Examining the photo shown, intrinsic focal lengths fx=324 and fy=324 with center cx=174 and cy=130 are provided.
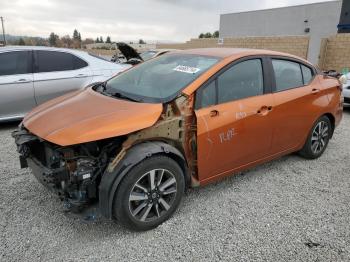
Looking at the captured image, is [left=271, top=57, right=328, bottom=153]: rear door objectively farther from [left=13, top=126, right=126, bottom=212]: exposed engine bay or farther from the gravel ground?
[left=13, top=126, right=126, bottom=212]: exposed engine bay

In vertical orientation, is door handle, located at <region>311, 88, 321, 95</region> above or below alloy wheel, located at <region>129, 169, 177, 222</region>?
above

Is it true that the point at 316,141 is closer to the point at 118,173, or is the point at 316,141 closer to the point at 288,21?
the point at 118,173

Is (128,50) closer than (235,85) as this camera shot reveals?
No

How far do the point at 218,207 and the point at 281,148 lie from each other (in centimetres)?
125

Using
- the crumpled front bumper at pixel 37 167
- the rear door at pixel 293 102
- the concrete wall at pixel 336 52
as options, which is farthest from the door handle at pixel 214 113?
the concrete wall at pixel 336 52

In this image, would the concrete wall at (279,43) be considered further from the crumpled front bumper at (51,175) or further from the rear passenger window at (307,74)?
A: the crumpled front bumper at (51,175)

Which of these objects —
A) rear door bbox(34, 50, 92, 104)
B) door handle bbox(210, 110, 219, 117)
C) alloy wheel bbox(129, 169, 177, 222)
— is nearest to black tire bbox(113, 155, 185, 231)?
alloy wheel bbox(129, 169, 177, 222)

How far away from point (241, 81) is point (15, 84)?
4158 mm

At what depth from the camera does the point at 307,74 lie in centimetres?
444

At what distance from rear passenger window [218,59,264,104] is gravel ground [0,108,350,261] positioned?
3.64ft

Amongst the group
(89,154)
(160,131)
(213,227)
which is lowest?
(213,227)

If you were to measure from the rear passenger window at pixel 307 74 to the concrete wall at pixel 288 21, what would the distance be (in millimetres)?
19717

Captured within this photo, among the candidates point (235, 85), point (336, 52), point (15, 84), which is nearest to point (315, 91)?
point (235, 85)

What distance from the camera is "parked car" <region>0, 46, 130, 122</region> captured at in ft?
18.7
